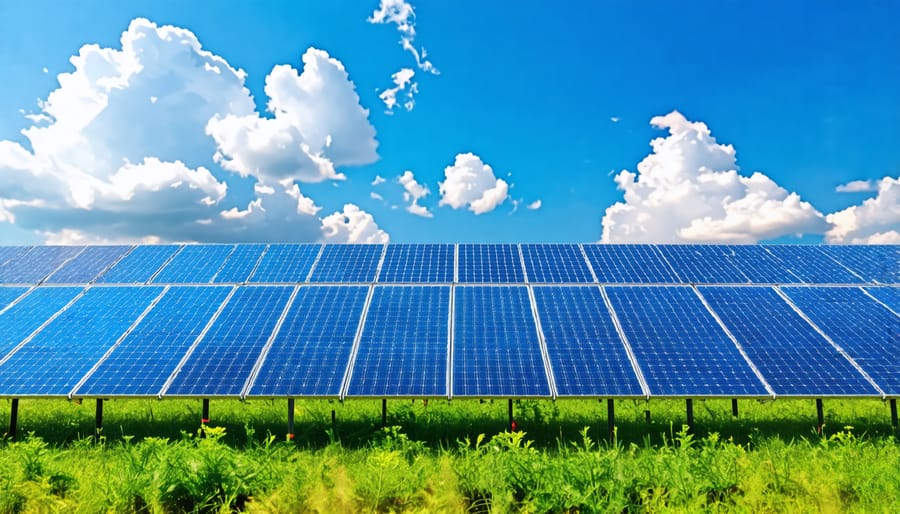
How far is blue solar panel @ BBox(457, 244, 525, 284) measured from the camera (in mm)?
17141

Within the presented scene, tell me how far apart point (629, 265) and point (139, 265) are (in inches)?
626

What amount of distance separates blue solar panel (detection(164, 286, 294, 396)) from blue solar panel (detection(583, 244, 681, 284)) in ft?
31.3

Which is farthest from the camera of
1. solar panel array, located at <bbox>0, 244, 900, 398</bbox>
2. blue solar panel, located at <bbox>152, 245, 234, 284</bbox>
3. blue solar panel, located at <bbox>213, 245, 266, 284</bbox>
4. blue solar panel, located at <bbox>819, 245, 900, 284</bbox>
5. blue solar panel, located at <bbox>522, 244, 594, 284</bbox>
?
blue solar panel, located at <bbox>819, 245, 900, 284</bbox>

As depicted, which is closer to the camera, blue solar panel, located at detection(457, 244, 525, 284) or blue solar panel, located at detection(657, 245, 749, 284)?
blue solar panel, located at detection(457, 244, 525, 284)

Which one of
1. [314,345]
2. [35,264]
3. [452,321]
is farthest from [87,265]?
[452,321]

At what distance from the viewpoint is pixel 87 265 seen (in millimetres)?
19062

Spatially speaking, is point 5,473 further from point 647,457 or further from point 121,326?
point 647,457

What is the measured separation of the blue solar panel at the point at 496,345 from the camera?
40.2ft

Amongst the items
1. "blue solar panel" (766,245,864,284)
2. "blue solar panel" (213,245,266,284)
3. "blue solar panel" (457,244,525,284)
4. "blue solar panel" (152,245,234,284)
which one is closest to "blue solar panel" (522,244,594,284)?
"blue solar panel" (457,244,525,284)

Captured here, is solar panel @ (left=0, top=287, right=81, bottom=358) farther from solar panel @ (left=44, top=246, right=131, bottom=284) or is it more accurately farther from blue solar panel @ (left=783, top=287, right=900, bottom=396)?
blue solar panel @ (left=783, top=287, right=900, bottom=396)

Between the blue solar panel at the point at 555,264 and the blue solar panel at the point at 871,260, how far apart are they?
877cm

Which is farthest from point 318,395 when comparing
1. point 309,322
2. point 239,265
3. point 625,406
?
point 625,406

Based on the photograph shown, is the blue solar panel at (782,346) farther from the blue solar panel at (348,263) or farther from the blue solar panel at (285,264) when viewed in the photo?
the blue solar panel at (285,264)

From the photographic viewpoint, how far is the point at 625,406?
1898cm
